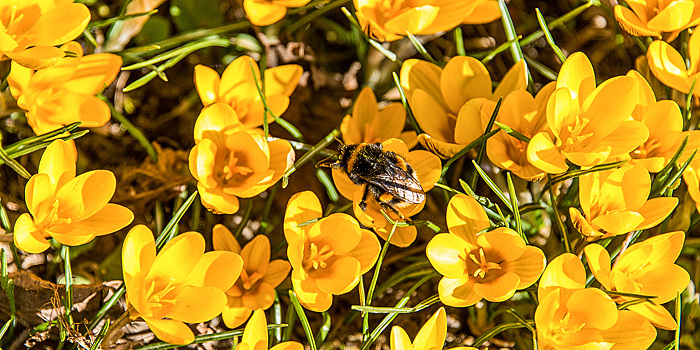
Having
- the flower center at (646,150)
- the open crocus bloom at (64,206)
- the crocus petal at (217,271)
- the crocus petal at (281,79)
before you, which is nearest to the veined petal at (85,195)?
the open crocus bloom at (64,206)

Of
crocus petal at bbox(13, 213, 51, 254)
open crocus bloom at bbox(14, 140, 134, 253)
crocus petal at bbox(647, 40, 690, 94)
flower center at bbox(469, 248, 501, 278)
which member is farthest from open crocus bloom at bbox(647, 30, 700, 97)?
crocus petal at bbox(13, 213, 51, 254)

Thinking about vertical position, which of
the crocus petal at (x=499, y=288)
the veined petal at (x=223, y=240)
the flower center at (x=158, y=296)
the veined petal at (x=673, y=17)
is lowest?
the veined petal at (x=223, y=240)

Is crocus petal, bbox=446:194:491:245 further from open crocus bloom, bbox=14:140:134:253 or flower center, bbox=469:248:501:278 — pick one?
open crocus bloom, bbox=14:140:134:253

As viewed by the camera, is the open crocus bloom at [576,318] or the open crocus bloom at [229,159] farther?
the open crocus bloom at [229,159]

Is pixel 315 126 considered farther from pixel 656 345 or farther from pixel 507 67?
pixel 656 345

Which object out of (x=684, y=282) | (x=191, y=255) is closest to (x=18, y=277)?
(x=191, y=255)

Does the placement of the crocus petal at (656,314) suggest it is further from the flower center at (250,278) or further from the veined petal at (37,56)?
the veined petal at (37,56)
